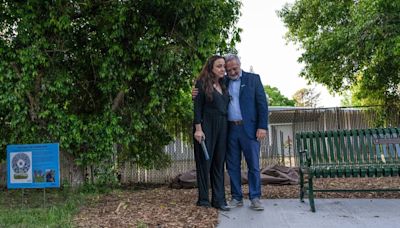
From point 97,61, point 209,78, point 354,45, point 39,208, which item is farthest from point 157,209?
point 354,45

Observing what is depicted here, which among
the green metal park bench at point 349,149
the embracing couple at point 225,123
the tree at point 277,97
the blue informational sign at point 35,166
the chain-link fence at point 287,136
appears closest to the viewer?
the embracing couple at point 225,123

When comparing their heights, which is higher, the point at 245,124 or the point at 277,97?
the point at 277,97

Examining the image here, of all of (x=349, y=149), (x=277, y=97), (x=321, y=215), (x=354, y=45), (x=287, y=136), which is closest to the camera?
(x=321, y=215)

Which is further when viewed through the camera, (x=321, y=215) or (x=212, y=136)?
(x=212, y=136)

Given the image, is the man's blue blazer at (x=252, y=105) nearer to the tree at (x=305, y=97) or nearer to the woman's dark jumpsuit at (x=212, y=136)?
the woman's dark jumpsuit at (x=212, y=136)

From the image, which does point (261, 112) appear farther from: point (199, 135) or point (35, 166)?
point (35, 166)

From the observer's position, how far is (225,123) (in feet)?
16.8

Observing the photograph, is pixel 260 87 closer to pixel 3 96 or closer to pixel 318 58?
pixel 3 96

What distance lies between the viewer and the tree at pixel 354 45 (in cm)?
1043

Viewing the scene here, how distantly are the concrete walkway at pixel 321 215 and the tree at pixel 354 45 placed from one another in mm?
5750

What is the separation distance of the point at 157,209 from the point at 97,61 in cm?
312

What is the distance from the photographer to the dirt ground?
14.5ft

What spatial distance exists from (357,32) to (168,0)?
6.33 m

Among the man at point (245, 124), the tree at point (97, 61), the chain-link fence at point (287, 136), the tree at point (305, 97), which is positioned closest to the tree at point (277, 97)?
the tree at point (305, 97)
